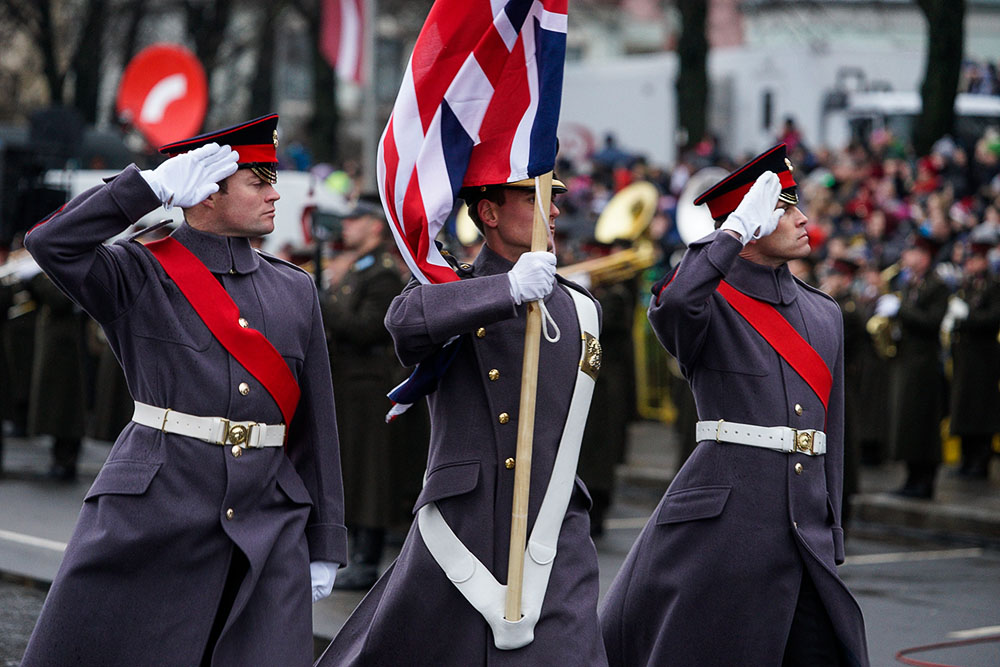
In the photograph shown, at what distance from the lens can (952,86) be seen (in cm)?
2095

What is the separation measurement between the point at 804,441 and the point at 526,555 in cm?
→ 123

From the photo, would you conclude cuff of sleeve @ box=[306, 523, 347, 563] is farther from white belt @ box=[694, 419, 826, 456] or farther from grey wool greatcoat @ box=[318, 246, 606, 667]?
white belt @ box=[694, 419, 826, 456]

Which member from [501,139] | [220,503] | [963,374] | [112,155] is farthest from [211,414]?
[112,155]

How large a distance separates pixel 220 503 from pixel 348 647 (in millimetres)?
582

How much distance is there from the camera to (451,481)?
15.2 ft

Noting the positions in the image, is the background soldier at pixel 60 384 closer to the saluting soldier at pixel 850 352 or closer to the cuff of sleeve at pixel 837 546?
the saluting soldier at pixel 850 352

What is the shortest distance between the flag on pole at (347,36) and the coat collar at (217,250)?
15.9m

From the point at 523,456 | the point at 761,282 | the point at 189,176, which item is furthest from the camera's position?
the point at 761,282

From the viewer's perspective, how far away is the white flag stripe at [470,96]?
5.01 metres

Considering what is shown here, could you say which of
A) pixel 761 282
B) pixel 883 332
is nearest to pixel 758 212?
pixel 761 282

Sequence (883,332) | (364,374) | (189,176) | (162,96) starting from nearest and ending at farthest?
1. (189,176)
2. (364,374)
3. (883,332)
4. (162,96)

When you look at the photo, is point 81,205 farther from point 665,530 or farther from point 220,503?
point 665,530

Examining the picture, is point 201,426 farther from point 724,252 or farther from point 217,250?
point 724,252

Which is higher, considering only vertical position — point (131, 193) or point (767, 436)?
point (131, 193)
